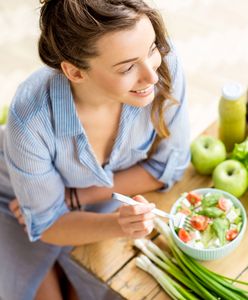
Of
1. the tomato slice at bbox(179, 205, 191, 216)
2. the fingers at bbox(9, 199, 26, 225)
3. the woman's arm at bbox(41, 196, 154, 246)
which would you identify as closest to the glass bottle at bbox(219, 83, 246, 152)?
the tomato slice at bbox(179, 205, 191, 216)

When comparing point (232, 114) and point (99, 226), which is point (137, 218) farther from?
point (232, 114)

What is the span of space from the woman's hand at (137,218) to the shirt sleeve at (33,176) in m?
0.26

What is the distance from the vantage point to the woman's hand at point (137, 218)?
1.39 meters

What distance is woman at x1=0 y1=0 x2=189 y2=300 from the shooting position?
1277mm

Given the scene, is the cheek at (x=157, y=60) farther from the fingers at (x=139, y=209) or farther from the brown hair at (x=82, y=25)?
the fingers at (x=139, y=209)

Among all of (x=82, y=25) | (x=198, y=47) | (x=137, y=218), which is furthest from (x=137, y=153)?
(x=198, y=47)

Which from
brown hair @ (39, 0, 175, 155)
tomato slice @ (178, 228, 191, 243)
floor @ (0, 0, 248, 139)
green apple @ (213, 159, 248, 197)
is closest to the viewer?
brown hair @ (39, 0, 175, 155)

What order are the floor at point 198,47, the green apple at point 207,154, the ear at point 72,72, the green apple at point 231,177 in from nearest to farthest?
the ear at point 72,72 → the green apple at point 231,177 → the green apple at point 207,154 → the floor at point 198,47

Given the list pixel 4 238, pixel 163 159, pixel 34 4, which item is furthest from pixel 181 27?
pixel 4 238

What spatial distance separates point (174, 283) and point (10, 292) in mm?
628

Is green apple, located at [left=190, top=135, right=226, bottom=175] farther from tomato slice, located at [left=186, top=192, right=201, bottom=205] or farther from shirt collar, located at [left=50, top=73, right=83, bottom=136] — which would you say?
shirt collar, located at [left=50, top=73, right=83, bottom=136]

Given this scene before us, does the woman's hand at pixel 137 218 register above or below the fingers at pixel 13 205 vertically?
above

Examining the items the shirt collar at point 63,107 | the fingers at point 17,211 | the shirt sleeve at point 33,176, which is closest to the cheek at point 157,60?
the shirt collar at point 63,107

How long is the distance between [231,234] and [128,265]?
30 cm
